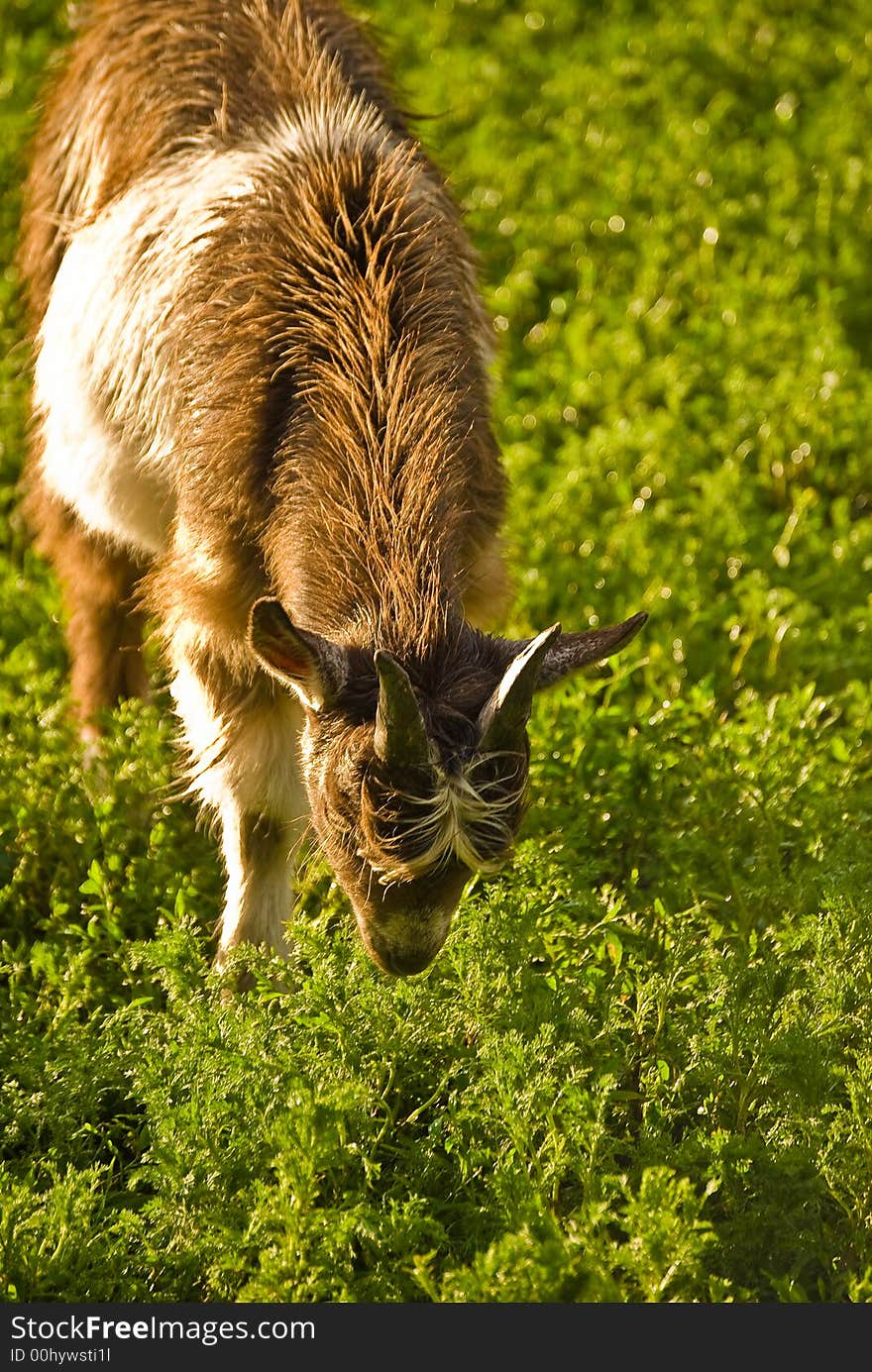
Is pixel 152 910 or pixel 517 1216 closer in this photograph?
pixel 517 1216

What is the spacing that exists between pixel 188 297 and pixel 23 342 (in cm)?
161

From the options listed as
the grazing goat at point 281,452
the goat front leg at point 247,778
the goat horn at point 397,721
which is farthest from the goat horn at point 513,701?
the goat front leg at point 247,778

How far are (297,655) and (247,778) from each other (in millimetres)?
1169

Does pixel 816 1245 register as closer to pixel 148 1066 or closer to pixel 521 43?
pixel 148 1066

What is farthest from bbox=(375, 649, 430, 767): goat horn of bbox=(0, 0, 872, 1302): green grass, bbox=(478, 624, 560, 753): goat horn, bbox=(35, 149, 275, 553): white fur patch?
bbox=(35, 149, 275, 553): white fur patch

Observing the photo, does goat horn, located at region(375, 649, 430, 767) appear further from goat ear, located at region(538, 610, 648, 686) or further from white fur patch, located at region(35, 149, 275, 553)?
white fur patch, located at region(35, 149, 275, 553)

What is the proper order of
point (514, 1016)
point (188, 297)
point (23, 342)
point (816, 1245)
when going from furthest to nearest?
point (23, 342), point (188, 297), point (514, 1016), point (816, 1245)

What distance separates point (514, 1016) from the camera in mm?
4035

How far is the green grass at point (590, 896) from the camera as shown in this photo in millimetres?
3758

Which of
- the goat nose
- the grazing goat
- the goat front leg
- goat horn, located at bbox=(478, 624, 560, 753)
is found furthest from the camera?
the goat front leg

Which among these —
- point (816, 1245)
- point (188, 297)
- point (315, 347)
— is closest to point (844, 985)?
point (816, 1245)

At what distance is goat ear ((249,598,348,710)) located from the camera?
3.54 metres

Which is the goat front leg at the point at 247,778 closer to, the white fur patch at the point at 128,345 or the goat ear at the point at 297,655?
the white fur patch at the point at 128,345

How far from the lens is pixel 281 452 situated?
424cm
